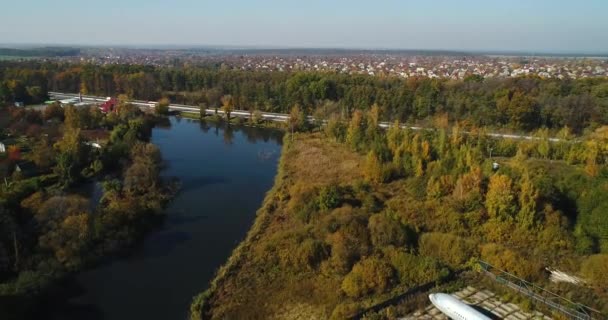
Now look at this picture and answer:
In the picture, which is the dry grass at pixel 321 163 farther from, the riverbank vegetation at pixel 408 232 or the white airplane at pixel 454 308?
the white airplane at pixel 454 308

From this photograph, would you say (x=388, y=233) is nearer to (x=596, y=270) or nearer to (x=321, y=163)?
(x=596, y=270)

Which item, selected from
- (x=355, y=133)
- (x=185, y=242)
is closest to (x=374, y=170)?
(x=355, y=133)

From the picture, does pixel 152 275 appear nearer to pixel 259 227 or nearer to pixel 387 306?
pixel 259 227

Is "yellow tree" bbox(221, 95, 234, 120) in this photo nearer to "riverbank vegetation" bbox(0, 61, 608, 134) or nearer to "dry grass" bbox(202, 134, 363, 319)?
"riverbank vegetation" bbox(0, 61, 608, 134)

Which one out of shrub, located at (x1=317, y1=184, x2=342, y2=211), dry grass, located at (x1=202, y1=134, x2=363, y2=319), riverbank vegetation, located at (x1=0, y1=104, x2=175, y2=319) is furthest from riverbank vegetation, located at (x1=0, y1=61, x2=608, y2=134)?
dry grass, located at (x1=202, y1=134, x2=363, y2=319)

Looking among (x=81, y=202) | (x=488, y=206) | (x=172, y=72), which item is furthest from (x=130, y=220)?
(x=172, y=72)

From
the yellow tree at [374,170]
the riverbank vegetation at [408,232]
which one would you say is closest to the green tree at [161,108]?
the riverbank vegetation at [408,232]
